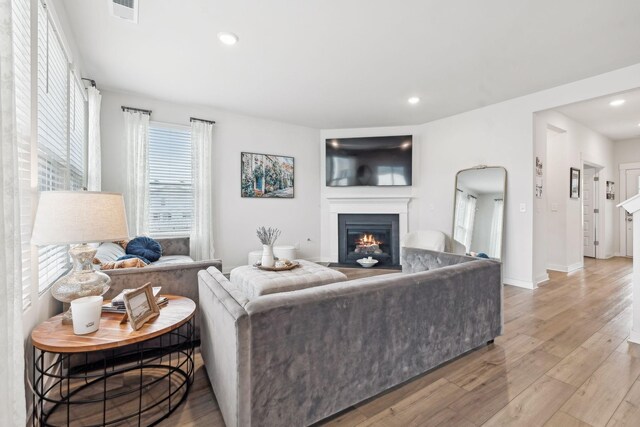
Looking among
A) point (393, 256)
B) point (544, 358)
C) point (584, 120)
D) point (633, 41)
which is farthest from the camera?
point (393, 256)

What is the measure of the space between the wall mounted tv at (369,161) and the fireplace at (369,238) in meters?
0.65

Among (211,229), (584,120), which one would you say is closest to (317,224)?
(211,229)

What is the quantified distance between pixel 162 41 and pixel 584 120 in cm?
606

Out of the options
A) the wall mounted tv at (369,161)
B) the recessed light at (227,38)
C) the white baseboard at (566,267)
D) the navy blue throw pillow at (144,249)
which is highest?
the recessed light at (227,38)

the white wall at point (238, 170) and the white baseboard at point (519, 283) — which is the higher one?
the white wall at point (238, 170)

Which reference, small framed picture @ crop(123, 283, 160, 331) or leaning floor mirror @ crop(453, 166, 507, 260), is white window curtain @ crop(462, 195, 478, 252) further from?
small framed picture @ crop(123, 283, 160, 331)

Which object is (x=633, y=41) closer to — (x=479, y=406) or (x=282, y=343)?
(x=479, y=406)

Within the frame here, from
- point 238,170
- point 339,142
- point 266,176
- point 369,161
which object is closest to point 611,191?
point 369,161

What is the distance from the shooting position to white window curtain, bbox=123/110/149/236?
3.76 meters

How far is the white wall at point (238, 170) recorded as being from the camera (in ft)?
12.4

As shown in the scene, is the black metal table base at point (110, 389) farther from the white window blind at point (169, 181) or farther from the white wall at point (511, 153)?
the white wall at point (511, 153)

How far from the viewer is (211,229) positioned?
4.30 m

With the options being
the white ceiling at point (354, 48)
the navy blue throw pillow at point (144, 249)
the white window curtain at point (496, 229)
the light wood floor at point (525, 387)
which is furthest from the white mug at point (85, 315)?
the white window curtain at point (496, 229)

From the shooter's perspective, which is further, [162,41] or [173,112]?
[173,112]
